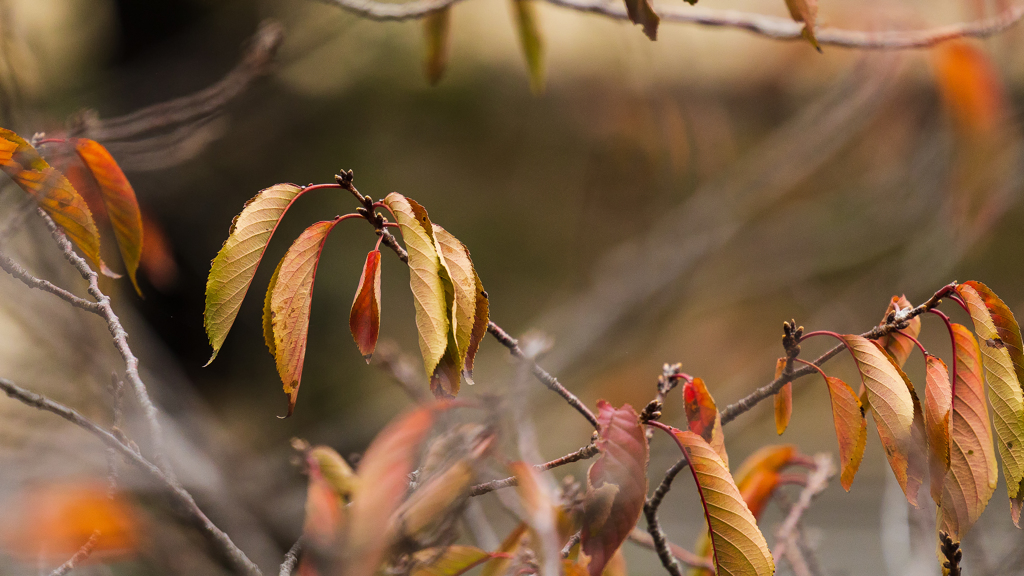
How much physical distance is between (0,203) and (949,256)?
1.93 m

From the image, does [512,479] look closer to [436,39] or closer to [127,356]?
[127,356]

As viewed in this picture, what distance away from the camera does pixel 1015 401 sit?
0.40 m

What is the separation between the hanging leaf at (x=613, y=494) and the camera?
390mm

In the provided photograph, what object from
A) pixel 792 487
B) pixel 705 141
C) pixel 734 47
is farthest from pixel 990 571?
pixel 734 47

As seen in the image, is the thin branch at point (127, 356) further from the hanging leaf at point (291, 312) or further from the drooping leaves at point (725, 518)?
the drooping leaves at point (725, 518)

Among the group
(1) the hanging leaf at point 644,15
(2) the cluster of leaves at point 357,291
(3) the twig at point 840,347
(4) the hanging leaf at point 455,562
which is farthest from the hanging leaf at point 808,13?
(4) the hanging leaf at point 455,562

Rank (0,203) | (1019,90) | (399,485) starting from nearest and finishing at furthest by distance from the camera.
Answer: (399,485) < (0,203) < (1019,90)

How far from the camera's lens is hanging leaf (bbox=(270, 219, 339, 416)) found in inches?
15.9

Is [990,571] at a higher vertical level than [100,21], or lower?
lower

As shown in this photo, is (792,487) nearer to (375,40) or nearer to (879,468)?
(879,468)

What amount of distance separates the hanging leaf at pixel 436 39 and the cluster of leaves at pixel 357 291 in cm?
56

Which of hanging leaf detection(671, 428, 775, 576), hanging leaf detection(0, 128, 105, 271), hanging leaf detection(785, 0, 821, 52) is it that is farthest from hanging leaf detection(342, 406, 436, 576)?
hanging leaf detection(785, 0, 821, 52)

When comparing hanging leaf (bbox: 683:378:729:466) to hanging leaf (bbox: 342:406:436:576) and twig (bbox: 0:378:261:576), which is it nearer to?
hanging leaf (bbox: 342:406:436:576)

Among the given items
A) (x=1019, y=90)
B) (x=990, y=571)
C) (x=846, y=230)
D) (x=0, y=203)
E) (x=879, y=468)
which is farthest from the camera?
(x=879, y=468)
